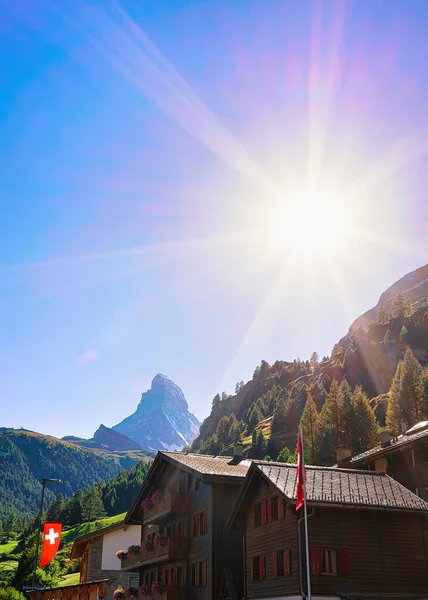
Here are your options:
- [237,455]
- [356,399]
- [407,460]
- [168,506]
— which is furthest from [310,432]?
[407,460]

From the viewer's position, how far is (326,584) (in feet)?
87.4

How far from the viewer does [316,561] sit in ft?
87.5

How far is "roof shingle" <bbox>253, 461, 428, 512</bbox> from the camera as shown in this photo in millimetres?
27481

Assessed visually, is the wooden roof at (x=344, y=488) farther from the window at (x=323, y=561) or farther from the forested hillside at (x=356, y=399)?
the forested hillside at (x=356, y=399)

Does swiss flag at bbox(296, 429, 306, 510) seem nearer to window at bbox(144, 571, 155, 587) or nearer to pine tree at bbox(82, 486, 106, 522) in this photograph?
window at bbox(144, 571, 155, 587)

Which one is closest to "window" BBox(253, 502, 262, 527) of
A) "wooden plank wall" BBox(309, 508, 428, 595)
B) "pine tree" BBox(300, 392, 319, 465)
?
"wooden plank wall" BBox(309, 508, 428, 595)

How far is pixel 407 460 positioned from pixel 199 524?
13.5m

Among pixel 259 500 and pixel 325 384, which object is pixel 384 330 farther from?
pixel 259 500

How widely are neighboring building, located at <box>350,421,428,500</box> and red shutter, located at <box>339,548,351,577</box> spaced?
6306 millimetres

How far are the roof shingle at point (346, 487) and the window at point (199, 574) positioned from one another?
9490mm

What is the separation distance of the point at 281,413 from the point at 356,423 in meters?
67.0

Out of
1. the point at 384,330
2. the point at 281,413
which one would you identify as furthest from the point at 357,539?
the point at 384,330

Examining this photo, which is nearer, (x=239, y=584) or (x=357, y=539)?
(x=357, y=539)

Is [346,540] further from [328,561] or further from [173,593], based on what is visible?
[173,593]
